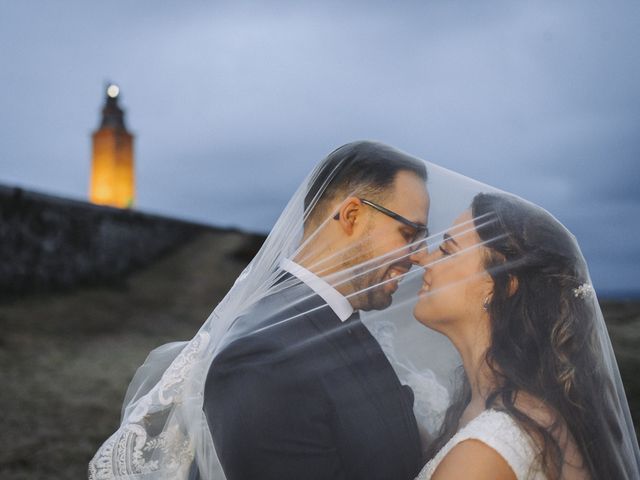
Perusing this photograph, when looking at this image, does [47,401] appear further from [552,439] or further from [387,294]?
[552,439]

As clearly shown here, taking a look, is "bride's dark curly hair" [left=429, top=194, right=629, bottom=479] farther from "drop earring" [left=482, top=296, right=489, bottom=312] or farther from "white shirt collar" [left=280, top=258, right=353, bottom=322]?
"white shirt collar" [left=280, top=258, right=353, bottom=322]

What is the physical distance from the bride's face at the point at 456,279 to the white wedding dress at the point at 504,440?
1.25 feet

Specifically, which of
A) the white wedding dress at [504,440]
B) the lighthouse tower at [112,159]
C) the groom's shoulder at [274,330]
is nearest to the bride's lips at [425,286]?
the groom's shoulder at [274,330]

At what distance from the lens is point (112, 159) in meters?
25.6

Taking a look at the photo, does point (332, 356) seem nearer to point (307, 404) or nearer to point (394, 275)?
point (307, 404)

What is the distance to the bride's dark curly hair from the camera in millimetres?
1866

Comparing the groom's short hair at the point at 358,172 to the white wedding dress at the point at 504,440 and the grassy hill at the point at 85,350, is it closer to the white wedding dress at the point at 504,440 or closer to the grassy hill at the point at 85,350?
the white wedding dress at the point at 504,440

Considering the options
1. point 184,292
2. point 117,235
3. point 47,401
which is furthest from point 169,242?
point 47,401

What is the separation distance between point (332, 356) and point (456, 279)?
1.80ft

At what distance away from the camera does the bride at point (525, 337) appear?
1.81m

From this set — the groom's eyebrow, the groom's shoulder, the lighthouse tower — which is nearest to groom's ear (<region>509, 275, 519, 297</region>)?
the groom's eyebrow

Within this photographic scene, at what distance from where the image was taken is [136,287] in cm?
1363

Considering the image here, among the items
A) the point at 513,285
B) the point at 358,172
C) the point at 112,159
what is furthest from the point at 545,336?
the point at 112,159

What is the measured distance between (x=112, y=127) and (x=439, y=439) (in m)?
27.1
